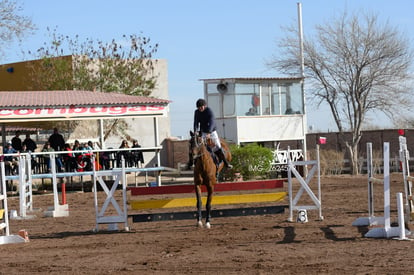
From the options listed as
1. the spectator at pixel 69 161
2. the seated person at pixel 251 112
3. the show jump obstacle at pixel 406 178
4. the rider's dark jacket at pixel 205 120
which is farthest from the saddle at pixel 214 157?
the seated person at pixel 251 112

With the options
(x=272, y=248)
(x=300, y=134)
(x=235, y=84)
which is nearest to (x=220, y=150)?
(x=272, y=248)

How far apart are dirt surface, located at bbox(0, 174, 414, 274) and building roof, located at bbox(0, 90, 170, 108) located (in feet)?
43.9

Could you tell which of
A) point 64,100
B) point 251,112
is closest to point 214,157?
point 64,100

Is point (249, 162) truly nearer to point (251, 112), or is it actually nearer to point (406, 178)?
point (251, 112)

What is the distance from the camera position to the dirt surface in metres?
10.7

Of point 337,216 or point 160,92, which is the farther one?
point 160,92

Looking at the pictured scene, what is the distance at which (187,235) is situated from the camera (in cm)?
1474

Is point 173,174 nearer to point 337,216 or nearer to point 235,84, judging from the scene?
point 235,84

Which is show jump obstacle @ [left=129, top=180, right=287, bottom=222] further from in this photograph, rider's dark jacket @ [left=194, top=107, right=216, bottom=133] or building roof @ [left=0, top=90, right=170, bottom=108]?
building roof @ [left=0, top=90, right=170, bottom=108]

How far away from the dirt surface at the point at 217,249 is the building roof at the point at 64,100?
43.9ft

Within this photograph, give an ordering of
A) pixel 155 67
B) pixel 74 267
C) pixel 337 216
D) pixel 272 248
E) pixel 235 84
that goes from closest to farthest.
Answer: pixel 74 267 < pixel 272 248 < pixel 337 216 < pixel 235 84 < pixel 155 67

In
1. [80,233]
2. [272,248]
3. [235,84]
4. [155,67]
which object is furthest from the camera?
[155,67]

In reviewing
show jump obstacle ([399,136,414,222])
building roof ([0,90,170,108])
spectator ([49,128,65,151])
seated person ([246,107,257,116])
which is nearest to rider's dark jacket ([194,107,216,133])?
show jump obstacle ([399,136,414,222])

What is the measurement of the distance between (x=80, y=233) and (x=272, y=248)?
513 centimetres
